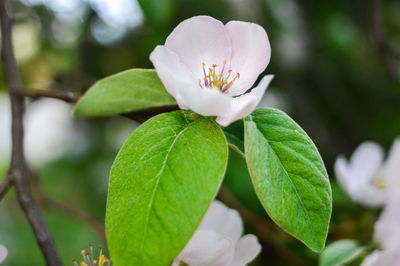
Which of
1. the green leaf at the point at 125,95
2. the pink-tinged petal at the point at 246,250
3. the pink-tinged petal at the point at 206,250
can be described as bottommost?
the pink-tinged petal at the point at 246,250

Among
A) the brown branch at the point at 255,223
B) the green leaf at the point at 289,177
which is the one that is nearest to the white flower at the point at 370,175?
the brown branch at the point at 255,223

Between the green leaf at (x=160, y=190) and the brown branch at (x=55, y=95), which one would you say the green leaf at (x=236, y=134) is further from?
the brown branch at (x=55, y=95)

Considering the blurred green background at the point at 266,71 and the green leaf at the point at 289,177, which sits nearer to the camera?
the green leaf at the point at 289,177

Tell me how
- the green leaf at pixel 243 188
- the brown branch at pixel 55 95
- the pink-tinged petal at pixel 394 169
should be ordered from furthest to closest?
the green leaf at pixel 243 188, the pink-tinged petal at pixel 394 169, the brown branch at pixel 55 95

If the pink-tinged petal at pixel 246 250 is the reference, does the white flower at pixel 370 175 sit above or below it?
below

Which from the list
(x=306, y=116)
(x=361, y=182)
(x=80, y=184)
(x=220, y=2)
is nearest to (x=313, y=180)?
(x=361, y=182)

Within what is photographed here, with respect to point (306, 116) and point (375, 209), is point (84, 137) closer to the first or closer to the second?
point (306, 116)

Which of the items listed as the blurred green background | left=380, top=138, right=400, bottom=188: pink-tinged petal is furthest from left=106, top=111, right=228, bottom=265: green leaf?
the blurred green background
